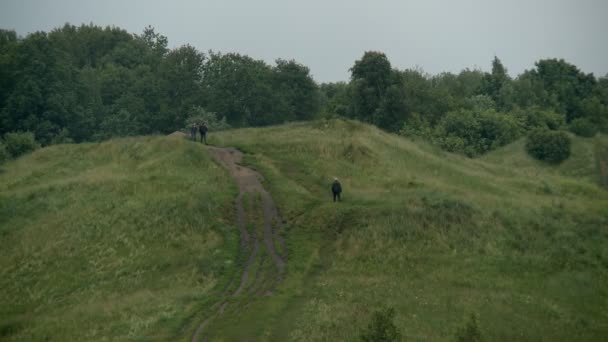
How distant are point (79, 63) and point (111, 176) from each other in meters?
72.8

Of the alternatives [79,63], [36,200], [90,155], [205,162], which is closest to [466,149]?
[205,162]

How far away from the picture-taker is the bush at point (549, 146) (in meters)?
60.3

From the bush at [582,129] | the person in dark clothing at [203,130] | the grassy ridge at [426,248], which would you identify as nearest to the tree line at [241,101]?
the bush at [582,129]

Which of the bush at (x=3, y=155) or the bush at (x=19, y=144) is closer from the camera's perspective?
the bush at (x=3, y=155)

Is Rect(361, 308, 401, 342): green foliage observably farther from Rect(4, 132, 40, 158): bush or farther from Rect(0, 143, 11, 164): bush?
Rect(4, 132, 40, 158): bush

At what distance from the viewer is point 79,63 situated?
112 metres

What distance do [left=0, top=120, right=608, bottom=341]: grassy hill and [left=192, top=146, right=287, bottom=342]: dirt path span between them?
662 mm

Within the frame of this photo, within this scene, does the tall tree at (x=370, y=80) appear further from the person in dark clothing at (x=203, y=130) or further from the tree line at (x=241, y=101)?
the person in dark clothing at (x=203, y=130)

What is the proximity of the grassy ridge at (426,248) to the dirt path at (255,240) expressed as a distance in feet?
2.67

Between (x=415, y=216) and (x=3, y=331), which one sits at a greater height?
(x=415, y=216)

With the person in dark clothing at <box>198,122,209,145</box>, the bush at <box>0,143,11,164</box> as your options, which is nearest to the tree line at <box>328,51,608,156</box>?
the person in dark clothing at <box>198,122,209,145</box>

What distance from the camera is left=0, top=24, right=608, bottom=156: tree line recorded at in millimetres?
73375

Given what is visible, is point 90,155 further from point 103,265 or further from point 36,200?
point 103,265

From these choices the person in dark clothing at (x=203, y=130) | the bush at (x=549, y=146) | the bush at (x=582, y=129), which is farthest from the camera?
the bush at (x=582, y=129)
